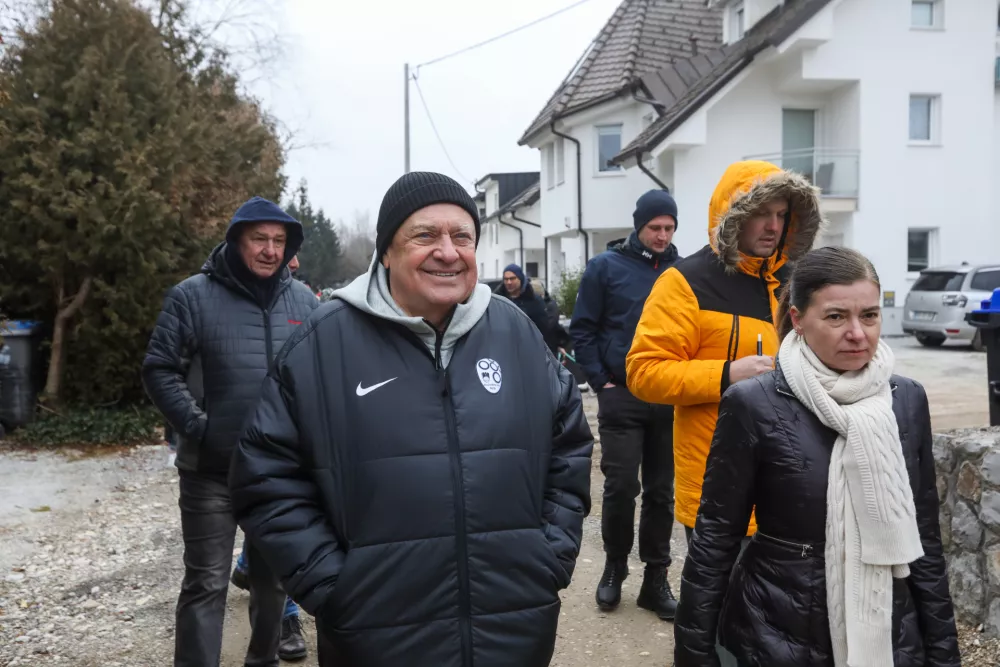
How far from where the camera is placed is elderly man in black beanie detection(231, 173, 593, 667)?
2174 mm

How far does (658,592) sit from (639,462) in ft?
2.25

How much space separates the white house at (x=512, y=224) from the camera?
37219 mm

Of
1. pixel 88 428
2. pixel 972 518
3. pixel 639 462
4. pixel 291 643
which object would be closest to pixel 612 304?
pixel 639 462

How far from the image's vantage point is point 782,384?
2389 millimetres

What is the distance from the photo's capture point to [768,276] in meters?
3.41

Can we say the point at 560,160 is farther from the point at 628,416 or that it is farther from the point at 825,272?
the point at 825,272

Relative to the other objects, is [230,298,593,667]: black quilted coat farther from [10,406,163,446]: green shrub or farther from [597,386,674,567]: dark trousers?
[10,406,163,446]: green shrub

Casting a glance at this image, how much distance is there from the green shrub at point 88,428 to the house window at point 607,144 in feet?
57.0

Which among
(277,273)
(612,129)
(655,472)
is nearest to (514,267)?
(655,472)

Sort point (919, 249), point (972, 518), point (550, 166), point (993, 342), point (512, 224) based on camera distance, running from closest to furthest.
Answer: point (972, 518) → point (993, 342) → point (919, 249) → point (550, 166) → point (512, 224)

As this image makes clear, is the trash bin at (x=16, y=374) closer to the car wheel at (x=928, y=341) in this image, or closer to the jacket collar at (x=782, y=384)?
the jacket collar at (x=782, y=384)

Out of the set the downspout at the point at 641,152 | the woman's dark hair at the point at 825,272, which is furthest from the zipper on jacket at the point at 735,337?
the downspout at the point at 641,152

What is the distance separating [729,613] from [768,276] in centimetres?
147

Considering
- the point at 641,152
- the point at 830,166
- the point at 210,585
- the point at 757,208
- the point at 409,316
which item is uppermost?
the point at 641,152
